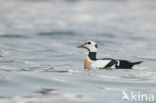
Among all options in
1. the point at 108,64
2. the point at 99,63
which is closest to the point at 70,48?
the point at 99,63

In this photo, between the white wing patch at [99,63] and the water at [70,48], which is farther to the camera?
the white wing patch at [99,63]

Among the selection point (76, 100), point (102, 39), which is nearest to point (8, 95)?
point (76, 100)

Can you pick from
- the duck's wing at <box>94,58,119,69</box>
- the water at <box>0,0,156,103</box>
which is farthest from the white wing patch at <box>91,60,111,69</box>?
the water at <box>0,0,156,103</box>

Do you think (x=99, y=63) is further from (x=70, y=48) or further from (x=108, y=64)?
(x=70, y=48)

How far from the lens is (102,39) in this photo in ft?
91.7

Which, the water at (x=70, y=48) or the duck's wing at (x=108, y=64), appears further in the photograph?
the duck's wing at (x=108, y=64)

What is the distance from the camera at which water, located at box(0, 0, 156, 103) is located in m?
13.6

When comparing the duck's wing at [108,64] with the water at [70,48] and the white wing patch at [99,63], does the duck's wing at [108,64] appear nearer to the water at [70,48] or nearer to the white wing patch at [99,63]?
the white wing patch at [99,63]

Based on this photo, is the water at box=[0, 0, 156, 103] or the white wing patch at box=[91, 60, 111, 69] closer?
the water at box=[0, 0, 156, 103]

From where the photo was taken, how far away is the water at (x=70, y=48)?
537 inches

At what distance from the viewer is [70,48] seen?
24.2 metres

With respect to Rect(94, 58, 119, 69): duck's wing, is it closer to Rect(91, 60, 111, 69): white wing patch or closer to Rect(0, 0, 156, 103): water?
Rect(91, 60, 111, 69): white wing patch

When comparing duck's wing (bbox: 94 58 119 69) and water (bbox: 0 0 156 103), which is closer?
water (bbox: 0 0 156 103)

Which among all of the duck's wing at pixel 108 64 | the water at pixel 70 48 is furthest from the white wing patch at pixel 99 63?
the water at pixel 70 48
